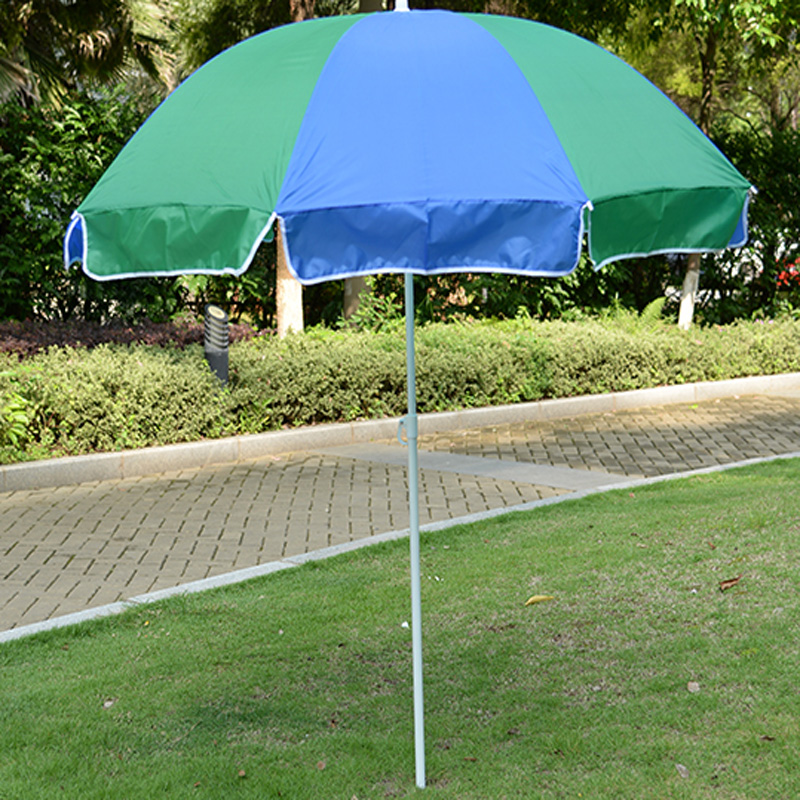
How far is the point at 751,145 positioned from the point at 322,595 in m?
14.4

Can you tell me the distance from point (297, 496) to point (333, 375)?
255 cm

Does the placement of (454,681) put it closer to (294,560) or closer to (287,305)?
(294,560)

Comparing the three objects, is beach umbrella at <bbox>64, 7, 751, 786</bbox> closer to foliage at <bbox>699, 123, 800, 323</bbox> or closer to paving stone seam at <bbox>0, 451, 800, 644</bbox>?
paving stone seam at <bbox>0, 451, 800, 644</bbox>

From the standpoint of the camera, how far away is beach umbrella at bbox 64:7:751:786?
2.68 m

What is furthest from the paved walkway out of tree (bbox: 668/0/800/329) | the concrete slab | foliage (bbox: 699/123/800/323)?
foliage (bbox: 699/123/800/323)

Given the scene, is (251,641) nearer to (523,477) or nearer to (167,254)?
(167,254)

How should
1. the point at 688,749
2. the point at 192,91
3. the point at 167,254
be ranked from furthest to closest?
the point at 688,749 → the point at 192,91 → the point at 167,254

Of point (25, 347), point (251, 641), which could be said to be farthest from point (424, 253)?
point (25, 347)

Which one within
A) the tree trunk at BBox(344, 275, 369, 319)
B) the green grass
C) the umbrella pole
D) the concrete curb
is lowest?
the concrete curb

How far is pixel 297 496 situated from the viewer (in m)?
7.90

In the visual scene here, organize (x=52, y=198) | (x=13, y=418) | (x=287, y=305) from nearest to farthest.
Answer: (x=13, y=418) < (x=287, y=305) < (x=52, y=198)

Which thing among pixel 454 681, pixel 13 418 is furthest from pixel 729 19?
pixel 454 681

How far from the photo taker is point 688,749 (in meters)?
3.55

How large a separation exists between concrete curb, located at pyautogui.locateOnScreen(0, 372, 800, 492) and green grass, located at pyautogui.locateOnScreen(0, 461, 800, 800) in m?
3.20
